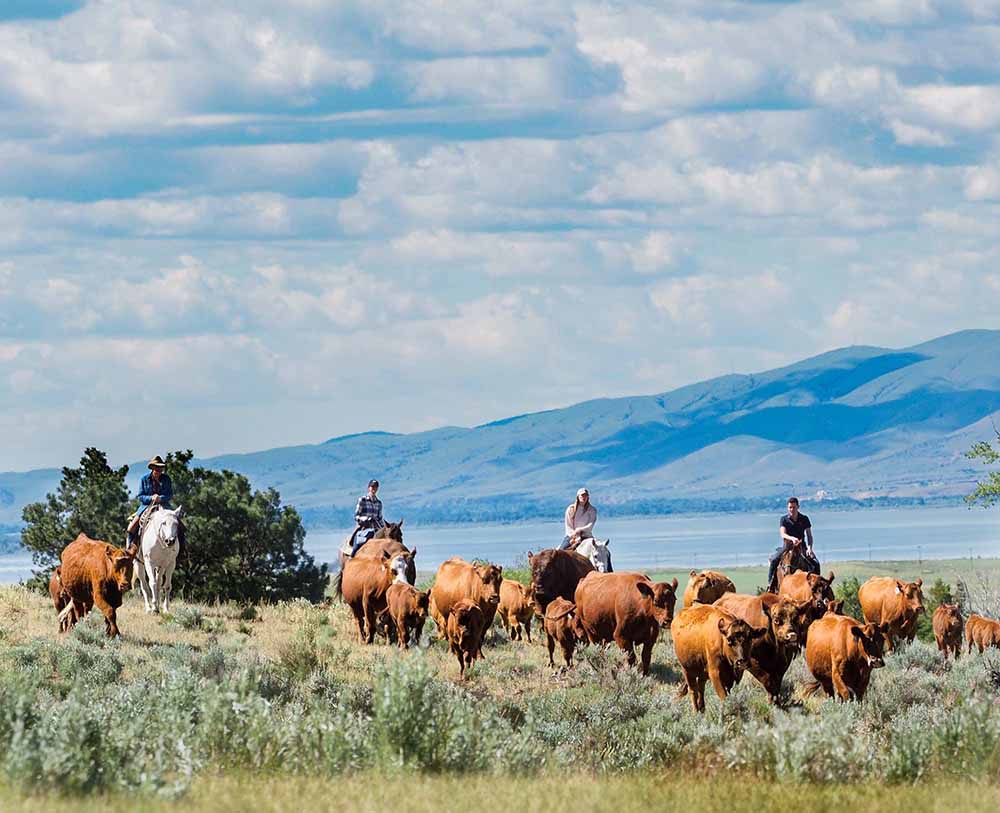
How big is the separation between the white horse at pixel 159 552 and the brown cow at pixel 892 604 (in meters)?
11.5

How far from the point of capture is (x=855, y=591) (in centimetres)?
8169

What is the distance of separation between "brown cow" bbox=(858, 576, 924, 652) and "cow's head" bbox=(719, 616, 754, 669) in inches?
356

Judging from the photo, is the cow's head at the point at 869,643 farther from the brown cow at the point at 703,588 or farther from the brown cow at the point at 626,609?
the brown cow at the point at 703,588

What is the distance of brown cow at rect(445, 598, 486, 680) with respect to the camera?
77.2ft

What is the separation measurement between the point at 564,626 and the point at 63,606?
807cm

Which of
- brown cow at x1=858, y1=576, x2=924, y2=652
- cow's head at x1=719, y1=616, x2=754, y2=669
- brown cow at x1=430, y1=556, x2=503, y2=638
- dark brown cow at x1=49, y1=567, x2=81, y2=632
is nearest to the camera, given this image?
cow's head at x1=719, y1=616, x2=754, y2=669

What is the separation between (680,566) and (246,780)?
179 metres

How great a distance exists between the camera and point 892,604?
91.4 ft

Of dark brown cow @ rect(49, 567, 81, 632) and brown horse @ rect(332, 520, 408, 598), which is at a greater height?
brown horse @ rect(332, 520, 408, 598)

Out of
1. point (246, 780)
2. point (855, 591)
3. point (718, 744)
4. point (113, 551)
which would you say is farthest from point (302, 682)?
point (855, 591)

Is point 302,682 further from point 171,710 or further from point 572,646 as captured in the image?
point 171,710

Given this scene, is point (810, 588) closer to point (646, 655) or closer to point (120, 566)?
point (646, 655)

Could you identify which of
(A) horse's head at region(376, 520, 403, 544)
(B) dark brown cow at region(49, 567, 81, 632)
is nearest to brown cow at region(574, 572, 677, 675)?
(A) horse's head at region(376, 520, 403, 544)

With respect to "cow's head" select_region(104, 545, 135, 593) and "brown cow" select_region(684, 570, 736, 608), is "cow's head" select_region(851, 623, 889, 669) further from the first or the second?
"cow's head" select_region(104, 545, 135, 593)
